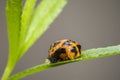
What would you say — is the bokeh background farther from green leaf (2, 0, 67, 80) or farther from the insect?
green leaf (2, 0, 67, 80)

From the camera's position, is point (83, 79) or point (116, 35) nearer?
point (83, 79)

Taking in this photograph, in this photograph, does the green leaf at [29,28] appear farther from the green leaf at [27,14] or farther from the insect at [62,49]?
the insect at [62,49]

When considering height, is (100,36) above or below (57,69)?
above

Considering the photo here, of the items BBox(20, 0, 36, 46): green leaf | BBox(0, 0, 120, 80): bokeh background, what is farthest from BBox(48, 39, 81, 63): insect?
BBox(0, 0, 120, 80): bokeh background

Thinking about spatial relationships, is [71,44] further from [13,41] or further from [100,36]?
[100,36]

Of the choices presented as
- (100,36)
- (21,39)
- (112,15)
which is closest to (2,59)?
(100,36)

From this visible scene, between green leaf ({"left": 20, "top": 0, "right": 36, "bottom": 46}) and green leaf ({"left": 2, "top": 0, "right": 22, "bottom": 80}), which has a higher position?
green leaf ({"left": 20, "top": 0, "right": 36, "bottom": 46})
